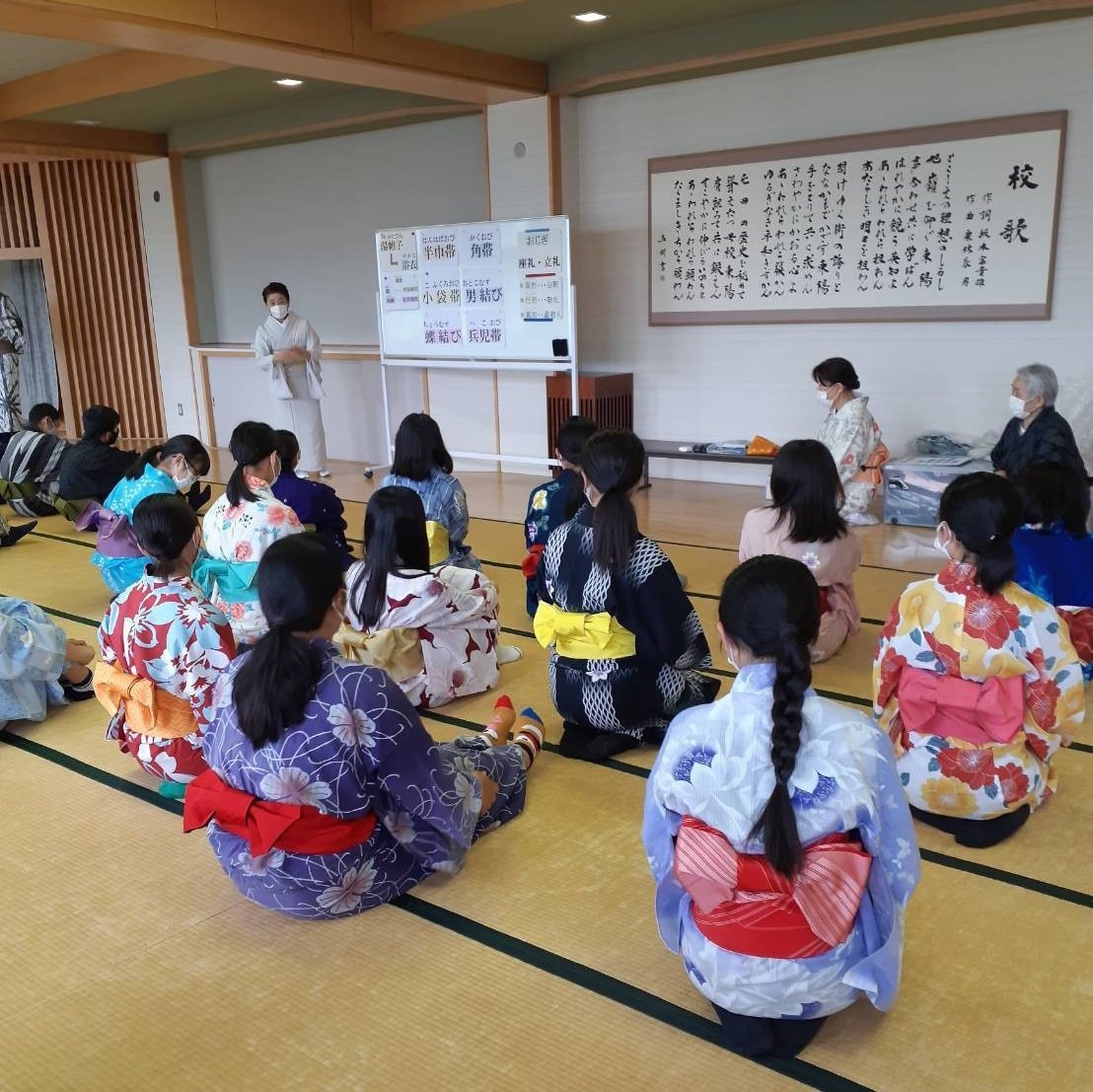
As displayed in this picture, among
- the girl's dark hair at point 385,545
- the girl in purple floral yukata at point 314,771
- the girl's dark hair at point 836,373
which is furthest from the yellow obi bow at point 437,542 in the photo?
the girl's dark hair at point 836,373

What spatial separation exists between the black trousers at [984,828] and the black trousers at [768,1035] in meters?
0.78

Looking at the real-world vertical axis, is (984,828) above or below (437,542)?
below

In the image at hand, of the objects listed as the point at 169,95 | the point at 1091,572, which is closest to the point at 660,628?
→ the point at 1091,572

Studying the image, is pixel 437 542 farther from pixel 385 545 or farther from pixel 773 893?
pixel 773 893

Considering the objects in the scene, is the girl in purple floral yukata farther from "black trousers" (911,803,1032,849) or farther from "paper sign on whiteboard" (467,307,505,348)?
"paper sign on whiteboard" (467,307,505,348)

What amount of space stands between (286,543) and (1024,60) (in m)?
4.86

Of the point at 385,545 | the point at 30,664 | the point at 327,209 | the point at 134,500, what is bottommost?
the point at 30,664

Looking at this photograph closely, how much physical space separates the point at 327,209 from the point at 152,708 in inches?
250

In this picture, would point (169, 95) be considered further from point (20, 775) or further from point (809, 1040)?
point (809, 1040)

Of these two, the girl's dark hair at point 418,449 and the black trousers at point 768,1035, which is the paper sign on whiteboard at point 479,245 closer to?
the girl's dark hair at point 418,449

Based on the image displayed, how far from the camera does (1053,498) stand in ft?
9.62

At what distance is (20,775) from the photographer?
2883mm

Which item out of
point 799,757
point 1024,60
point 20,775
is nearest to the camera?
point 799,757

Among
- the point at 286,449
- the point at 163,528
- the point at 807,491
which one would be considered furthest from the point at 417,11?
the point at 163,528
